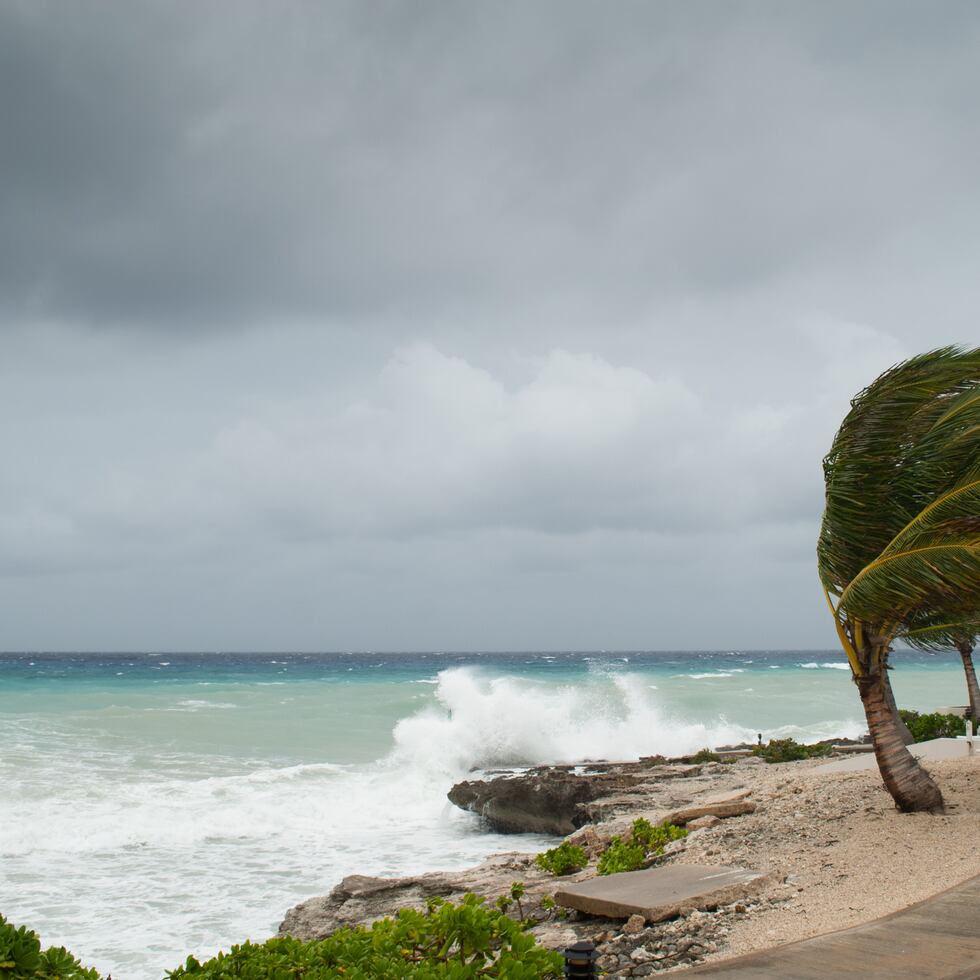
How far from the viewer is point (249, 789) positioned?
733 inches

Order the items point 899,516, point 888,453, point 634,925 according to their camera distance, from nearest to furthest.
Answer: point 634,925
point 899,516
point 888,453

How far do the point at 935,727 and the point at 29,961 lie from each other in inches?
784

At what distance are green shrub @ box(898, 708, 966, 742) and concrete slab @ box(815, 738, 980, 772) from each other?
4878 millimetres

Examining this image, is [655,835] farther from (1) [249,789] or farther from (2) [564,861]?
(1) [249,789]

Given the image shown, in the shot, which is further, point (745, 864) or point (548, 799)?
point (548, 799)

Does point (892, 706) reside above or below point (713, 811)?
above

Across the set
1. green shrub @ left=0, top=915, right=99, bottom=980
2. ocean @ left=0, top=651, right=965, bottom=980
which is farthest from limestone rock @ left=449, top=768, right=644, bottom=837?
green shrub @ left=0, top=915, right=99, bottom=980

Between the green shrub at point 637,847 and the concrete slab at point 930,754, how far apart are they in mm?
4112

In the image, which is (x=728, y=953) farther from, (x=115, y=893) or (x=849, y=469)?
(x=115, y=893)

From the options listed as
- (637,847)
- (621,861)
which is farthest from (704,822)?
(621,861)

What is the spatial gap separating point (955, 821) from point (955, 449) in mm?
3733

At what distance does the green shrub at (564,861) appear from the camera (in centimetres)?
948

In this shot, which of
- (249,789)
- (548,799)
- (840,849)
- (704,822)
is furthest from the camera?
(249,789)

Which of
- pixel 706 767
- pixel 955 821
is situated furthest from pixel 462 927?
pixel 706 767
